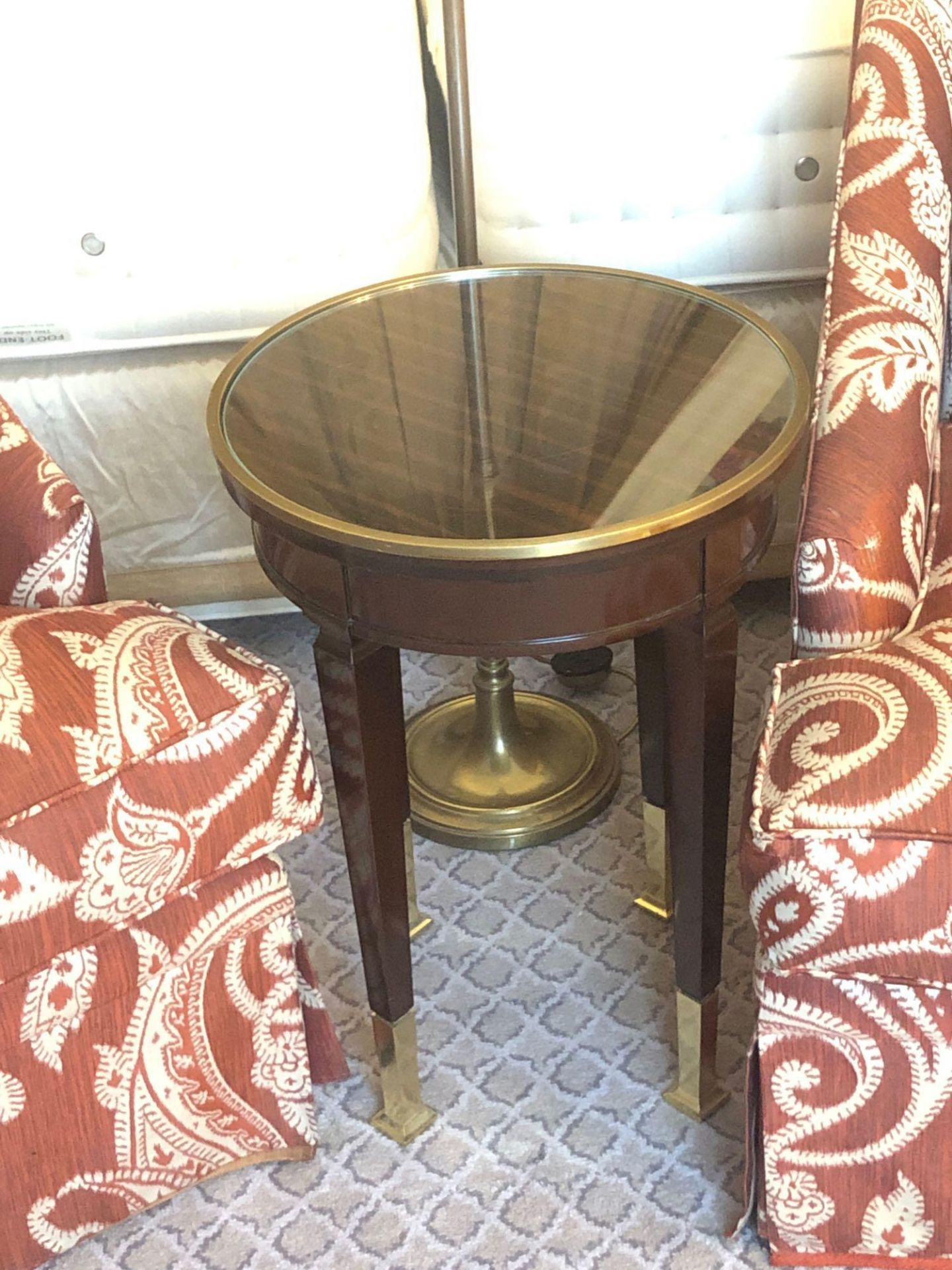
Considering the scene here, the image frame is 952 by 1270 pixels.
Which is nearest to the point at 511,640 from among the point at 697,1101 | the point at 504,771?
the point at 697,1101

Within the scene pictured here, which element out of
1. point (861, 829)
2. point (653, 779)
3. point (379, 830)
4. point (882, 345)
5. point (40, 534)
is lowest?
→ point (653, 779)

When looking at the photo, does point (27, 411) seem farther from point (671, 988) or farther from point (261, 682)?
point (671, 988)

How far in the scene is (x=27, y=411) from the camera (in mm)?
1585

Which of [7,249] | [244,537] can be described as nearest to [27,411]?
[7,249]

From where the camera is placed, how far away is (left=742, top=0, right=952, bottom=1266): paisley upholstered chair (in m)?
0.86

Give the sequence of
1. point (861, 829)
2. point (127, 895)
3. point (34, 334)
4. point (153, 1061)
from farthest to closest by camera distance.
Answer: point (34, 334) < point (153, 1061) < point (127, 895) < point (861, 829)

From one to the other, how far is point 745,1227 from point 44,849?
64 centimetres

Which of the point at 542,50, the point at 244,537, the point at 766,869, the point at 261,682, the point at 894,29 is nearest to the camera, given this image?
the point at 766,869

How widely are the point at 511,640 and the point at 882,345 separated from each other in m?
0.39

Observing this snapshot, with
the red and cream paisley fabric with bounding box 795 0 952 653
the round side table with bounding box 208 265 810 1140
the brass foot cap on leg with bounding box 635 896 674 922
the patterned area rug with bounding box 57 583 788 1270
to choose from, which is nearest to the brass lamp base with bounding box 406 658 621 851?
the patterned area rug with bounding box 57 583 788 1270

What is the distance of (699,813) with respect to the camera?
1.04m

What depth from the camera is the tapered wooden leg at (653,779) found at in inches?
51.6

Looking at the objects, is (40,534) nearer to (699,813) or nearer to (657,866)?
(699,813)

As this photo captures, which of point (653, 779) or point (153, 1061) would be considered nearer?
point (153, 1061)
